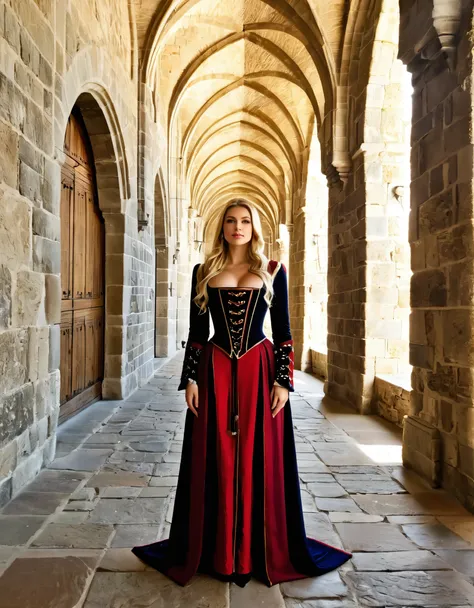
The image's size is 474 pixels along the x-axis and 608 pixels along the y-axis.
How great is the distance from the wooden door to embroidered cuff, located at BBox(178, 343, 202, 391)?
279 cm

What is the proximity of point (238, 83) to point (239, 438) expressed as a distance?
996 cm

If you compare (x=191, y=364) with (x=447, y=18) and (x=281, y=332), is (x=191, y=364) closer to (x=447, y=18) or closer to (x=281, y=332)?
(x=281, y=332)

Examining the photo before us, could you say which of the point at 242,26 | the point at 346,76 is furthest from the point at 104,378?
the point at 242,26

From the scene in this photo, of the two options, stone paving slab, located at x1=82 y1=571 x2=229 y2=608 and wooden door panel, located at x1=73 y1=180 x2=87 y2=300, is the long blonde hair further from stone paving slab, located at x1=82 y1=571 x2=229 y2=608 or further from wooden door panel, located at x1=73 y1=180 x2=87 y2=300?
wooden door panel, located at x1=73 y1=180 x2=87 y2=300

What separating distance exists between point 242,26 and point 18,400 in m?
7.70

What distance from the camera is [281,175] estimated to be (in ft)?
46.0

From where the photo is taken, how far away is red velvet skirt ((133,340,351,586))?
1953 millimetres

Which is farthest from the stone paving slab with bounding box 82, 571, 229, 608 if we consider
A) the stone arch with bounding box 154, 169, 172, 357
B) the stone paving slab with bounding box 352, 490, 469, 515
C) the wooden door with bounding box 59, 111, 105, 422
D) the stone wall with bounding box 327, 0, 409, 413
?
the stone arch with bounding box 154, 169, 172, 357

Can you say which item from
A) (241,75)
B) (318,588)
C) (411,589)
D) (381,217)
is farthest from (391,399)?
(241,75)

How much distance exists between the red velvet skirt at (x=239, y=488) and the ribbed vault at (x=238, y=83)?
17.4 ft

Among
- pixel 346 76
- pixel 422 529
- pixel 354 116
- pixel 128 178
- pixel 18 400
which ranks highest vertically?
pixel 346 76

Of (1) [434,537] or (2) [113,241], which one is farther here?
(2) [113,241]

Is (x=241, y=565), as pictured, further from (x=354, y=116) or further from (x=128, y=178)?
(x=354, y=116)

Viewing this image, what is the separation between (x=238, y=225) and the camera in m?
2.04
